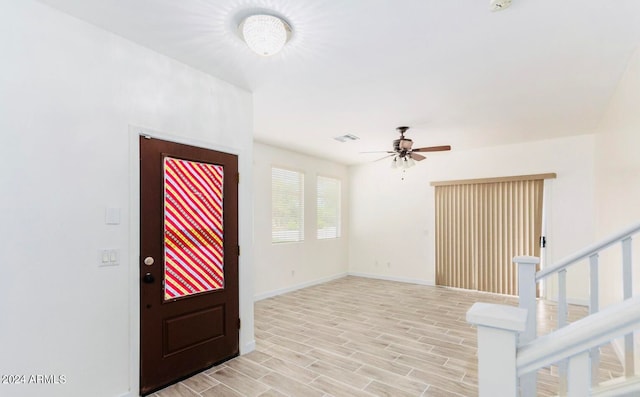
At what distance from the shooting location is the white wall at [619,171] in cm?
251

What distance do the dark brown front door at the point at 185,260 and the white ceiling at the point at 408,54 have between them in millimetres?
889

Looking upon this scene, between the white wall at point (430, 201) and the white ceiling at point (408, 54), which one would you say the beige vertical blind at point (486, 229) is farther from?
the white ceiling at point (408, 54)

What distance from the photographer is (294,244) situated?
6203 mm

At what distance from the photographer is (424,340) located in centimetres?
364

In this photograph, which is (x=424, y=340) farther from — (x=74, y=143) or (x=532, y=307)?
(x=74, y=143)

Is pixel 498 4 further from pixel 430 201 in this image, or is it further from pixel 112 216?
pixel 430 201

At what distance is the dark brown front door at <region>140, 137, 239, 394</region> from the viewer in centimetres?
250

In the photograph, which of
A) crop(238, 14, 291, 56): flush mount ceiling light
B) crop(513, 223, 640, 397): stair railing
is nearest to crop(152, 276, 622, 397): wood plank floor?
crop(513, 223, 640, 397): stair railing

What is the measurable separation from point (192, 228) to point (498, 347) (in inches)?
101

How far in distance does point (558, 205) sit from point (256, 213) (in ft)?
17.1

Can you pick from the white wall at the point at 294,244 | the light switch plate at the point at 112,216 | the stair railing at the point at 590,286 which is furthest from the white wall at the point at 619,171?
the white wall at the point at 294,244

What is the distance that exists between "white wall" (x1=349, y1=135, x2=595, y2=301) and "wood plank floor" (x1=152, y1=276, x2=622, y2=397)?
50.7 inches

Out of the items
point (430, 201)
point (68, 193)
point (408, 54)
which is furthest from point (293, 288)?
point (408, 54)

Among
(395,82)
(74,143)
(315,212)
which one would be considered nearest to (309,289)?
(315,212)
